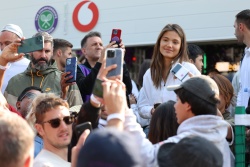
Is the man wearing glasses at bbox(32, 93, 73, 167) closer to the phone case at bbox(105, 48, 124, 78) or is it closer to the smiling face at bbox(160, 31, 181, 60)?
the phone case at bbox(105, 48, 124, 78)

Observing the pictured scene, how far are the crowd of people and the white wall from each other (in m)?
3.48

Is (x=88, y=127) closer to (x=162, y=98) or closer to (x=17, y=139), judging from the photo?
(x=17, y=139)

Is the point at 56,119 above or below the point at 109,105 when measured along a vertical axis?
below

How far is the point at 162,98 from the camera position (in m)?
4.77

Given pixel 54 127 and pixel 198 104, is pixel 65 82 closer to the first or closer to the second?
pixel 54 127

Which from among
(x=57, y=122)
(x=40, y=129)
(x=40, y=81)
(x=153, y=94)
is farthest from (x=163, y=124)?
(x=40, y=81)

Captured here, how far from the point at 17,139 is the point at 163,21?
866 centimetres

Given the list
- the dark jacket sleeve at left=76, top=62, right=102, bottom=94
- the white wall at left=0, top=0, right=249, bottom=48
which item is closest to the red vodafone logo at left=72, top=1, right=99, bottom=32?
the white wall at left=0, top=0, right=249, bottom=48

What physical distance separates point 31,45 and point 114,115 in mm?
2155

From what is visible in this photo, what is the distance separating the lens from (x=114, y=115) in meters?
2.52

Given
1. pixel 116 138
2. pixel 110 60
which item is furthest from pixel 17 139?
pixel 110 60

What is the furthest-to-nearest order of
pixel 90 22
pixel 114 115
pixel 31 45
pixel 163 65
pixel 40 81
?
pixel 90 22 < pixel 40 81 < pixel 163 65 < pixel 31 45 < pixel 114 115

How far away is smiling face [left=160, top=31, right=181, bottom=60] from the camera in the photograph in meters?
4.90

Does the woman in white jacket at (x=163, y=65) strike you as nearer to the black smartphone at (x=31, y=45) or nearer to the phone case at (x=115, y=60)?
the black smartphone at (x=31, y=45)
